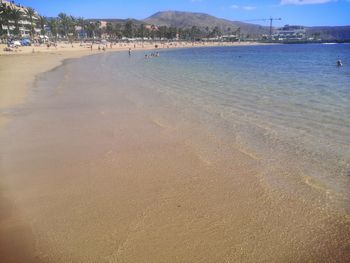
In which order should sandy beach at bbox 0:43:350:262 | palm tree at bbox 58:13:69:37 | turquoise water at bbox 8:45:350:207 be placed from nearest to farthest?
sandy beach at bbox 0:43:350:262
turquoise water at bbox 8:45:350:207
palm tree at bbox 58:13:69:37

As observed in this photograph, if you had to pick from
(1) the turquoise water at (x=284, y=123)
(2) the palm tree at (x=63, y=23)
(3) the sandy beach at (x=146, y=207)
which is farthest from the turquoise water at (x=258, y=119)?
(2) the palm tree at (x=63, y=23)

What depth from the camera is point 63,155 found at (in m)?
8.59

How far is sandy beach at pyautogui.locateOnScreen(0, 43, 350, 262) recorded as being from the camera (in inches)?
189

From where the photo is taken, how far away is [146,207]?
598 cm

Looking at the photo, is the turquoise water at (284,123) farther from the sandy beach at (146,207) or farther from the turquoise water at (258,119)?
the sandy beach at (146,207)

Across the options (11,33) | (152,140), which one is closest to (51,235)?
(152,140)

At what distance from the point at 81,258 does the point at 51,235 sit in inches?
30.9

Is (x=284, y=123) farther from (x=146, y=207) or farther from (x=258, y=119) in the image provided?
(x=146, y=207)

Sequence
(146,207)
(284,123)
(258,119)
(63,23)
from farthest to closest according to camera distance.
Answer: (63,23)
(258,119)
(284,123)
(146,207)

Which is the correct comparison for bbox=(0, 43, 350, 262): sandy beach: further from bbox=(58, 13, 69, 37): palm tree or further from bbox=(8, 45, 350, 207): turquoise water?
bbox=(58, 13, 69, 37): palm tree

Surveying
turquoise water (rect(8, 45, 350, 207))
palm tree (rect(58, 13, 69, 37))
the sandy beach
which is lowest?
turquoise water (rect(8, 45, 350, 207))

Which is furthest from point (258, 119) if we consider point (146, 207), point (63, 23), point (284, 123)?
point (63, 23)

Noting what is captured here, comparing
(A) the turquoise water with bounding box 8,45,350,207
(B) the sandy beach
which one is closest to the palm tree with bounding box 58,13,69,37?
(A) the turquoise water with bounding box 8,45,350,207

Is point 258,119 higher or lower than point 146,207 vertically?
lower
